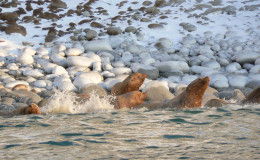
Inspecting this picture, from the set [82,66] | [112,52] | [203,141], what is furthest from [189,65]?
[203,141]

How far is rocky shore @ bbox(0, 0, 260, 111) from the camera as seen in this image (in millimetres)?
8727

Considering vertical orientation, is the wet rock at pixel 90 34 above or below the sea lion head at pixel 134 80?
above

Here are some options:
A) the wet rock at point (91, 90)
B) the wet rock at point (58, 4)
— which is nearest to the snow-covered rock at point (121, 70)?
the wet rock at point (91, 90)

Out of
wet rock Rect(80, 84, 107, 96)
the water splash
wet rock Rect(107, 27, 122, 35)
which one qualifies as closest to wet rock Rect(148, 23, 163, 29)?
wet rock Rect(107, 27, 122, 35)

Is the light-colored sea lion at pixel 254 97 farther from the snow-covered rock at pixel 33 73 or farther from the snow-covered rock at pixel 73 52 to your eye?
the snow-covered rock at pixel 73 52

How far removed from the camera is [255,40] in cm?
1312

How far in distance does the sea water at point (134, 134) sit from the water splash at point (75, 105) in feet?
0.11

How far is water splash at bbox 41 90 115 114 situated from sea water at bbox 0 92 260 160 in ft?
0.11

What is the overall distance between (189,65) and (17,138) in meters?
8.65

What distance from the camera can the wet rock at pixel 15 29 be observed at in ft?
47.7

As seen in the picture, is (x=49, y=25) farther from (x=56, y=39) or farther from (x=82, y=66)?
(x=82, y=66)

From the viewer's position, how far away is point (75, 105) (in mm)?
5984

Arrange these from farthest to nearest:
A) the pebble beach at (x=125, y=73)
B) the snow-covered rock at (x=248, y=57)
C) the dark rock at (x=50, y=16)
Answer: the dark rock at (x=50, y=16) < the snow-covered rock at (x=248, y=57) < the pebble beach at (x=125, y=73)

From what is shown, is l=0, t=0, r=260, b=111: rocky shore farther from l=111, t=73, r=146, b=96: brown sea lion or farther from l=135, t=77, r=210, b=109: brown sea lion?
l=135, t=77, r=210, b=109: brown sea lion
